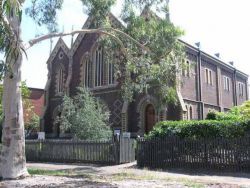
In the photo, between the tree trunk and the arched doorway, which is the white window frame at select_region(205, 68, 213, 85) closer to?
the arched doorway

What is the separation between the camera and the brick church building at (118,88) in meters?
35.3

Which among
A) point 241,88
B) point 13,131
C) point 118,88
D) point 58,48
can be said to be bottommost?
point 13,131

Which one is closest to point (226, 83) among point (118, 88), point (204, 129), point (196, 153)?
point (118, 88)

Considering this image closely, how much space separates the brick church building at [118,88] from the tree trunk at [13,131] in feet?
62.3

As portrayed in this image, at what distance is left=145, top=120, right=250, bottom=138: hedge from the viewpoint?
55.3 ft

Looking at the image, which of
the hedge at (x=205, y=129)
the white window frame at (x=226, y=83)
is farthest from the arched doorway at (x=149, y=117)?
the hedge at (x=205, y=129)

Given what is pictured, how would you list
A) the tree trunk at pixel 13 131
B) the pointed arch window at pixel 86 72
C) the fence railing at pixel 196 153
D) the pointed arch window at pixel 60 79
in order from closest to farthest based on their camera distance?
the tree trunk at pixel 13 131 < the fence railing at pixel 196 153 < the pointed arch window at pixel 86 72 < the pointed arch window at pixel 60 79

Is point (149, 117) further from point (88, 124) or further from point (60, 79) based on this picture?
point (60, 79)

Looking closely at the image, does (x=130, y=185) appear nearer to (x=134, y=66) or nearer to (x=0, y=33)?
(x=0, y=33)

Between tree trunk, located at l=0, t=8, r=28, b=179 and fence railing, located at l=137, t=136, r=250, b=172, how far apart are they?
22.8 ft

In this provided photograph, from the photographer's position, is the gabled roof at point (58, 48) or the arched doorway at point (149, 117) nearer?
the arched doorway at point (149, 117)

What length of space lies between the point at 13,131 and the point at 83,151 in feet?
27.3

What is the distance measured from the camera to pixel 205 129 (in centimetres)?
1791

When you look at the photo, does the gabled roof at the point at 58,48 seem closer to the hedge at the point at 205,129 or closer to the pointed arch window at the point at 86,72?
the pointed arch window at the point at 86,72
